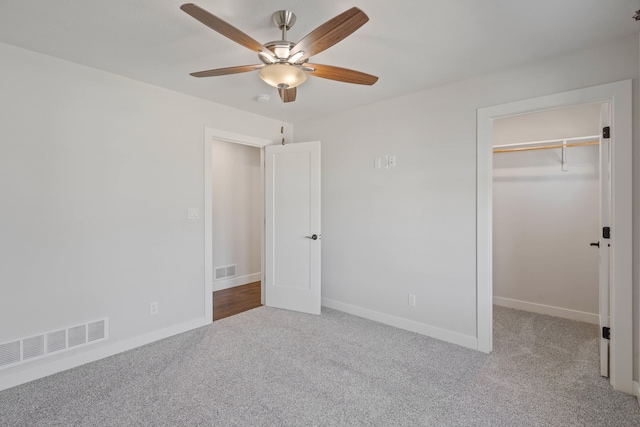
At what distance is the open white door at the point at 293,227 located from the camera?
3652 mm

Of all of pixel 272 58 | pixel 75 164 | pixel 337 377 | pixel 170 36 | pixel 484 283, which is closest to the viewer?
pixel 272 58

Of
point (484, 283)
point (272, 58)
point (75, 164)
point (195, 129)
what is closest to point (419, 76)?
point (272, 58)

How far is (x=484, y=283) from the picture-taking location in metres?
2.69

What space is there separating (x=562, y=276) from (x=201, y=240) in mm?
4091

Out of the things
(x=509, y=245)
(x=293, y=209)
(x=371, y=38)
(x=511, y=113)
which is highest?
(x=371, y=38)

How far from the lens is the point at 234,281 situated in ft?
16.2

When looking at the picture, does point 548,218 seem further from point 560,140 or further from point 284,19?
point 284,19

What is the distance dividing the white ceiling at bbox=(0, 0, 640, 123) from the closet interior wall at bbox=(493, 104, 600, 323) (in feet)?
4.88

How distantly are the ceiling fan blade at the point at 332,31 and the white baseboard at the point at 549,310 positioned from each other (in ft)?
12.4

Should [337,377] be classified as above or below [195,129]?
below

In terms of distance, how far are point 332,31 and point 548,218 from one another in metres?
3.44

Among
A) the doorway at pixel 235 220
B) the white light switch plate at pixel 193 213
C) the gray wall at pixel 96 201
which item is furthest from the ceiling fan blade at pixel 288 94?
the doorway at pixel 235 220

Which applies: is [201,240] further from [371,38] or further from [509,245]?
[509,245]

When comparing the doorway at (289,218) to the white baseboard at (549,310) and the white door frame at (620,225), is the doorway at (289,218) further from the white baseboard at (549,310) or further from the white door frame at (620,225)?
the white door frame at (620,225)
